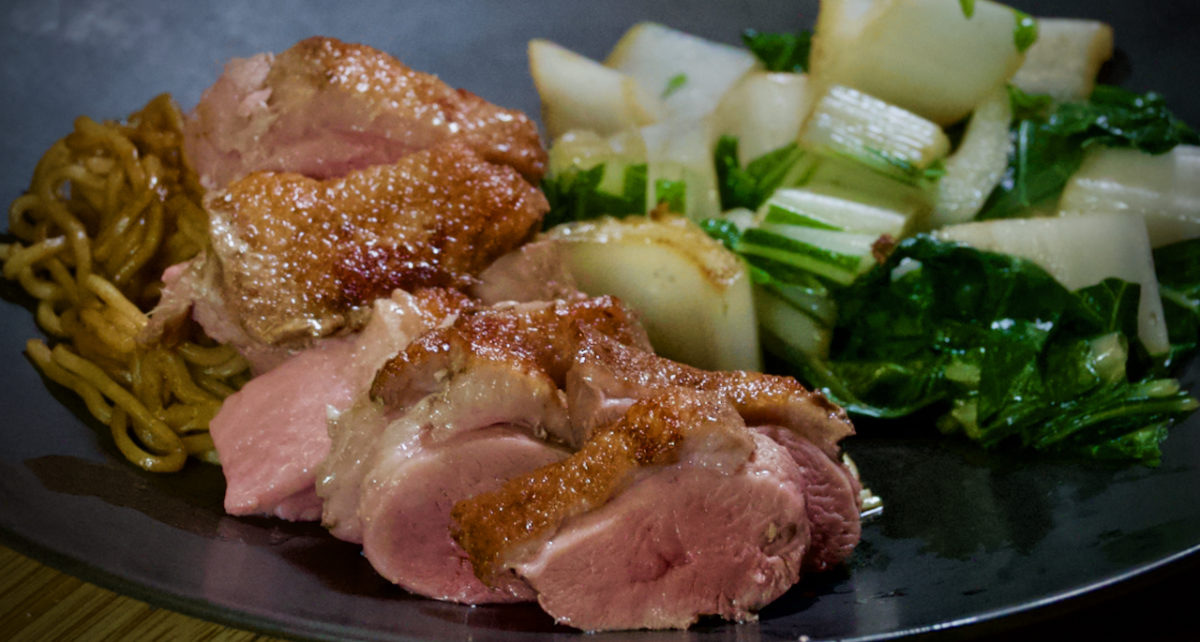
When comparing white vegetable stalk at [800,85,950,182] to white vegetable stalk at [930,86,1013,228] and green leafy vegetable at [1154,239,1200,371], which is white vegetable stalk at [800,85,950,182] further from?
green leafy vegetable at [1154,239,1200,371]

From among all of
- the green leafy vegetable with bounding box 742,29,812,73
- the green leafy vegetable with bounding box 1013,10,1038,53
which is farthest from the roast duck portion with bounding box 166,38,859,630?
Answer: the green leafy vegetable with bounding box 1013,10,1038,53

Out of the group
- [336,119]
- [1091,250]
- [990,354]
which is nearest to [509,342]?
[336,119]

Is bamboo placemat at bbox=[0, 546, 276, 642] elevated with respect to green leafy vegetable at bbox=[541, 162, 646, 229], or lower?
lower

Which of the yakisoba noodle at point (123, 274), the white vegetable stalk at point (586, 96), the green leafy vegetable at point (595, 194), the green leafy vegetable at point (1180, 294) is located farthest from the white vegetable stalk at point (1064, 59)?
the yakisoba noodle at point (123, 274)

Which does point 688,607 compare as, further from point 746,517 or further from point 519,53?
point 519,53

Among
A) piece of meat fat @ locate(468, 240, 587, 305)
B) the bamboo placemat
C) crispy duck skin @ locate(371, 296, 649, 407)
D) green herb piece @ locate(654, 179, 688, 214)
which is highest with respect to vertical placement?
crispy duck skin @ locate(371, 296, 649, 407)

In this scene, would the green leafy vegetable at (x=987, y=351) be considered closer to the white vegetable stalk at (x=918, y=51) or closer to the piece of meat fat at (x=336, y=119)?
the white vegetable stalk at (x=918, y=51)
